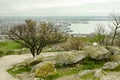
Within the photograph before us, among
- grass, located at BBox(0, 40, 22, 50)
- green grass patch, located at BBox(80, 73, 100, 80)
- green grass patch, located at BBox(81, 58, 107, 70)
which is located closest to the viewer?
green grass patch, located at BBox(80, 73, 100, 80)

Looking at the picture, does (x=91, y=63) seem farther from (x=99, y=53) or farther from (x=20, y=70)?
(x=20, y=70)

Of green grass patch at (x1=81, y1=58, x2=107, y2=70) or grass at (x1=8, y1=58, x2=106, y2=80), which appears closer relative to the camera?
grass at (x1=8, y1=58, x2=106, y2=80)

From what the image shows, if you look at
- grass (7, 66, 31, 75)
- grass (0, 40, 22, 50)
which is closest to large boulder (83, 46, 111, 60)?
grass (7, 66, 31, 75)

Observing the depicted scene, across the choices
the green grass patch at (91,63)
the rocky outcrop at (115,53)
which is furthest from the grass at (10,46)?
the green grass patch at (91,63)

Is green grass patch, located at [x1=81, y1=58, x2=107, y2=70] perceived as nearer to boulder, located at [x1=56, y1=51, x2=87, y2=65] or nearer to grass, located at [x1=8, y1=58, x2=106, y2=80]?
grass, located at [x1=8, y1=58, x2=106, y2=80]

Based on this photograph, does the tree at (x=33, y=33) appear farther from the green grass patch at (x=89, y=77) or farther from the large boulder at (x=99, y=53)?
the green grass patch at (x=89, y=77)

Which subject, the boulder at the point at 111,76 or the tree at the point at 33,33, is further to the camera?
the tree at the point at 33,33

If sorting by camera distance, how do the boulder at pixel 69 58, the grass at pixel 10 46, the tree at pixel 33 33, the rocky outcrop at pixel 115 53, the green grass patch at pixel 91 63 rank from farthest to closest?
the grass at pixel 10 46, the tree at pixel 33 33, the rocky outcrop at pixel 115 53, the boulder at pixel 69 58, the green grass patch at pixel 91 63

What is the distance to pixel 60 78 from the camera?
19.4 metres

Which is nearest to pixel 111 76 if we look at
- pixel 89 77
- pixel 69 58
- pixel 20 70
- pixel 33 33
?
pixel 89 77

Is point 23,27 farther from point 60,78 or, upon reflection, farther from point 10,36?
point 60,78

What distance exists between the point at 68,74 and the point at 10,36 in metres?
12.6

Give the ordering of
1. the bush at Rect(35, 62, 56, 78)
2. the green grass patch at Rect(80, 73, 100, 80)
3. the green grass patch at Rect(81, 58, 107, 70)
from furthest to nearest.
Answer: the green grass patch at Rect(81, 58, 107, 70) < the bush at Rect(35, 62, 56, 78) < the green grass patch at Rect(80, 73, 100, 80)

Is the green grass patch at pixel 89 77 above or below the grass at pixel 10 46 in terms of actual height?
above
